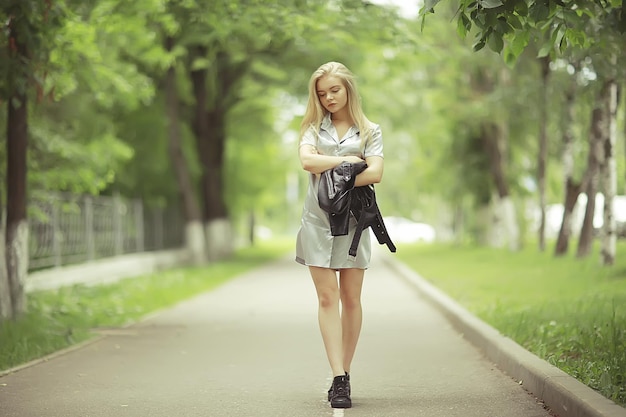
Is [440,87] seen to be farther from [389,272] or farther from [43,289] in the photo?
[43,289]

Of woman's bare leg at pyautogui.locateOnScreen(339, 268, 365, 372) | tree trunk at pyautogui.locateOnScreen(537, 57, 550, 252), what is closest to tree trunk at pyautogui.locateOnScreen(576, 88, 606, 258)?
tree trunk at pyautogui.locateOnScreen(537, 57, 550, 252)

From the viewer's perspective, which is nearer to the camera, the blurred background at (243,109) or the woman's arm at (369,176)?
the woman's arm at (369,176)

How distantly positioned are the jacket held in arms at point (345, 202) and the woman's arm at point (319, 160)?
35 millimetres

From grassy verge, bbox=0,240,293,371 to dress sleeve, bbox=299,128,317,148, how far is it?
12.0 feet

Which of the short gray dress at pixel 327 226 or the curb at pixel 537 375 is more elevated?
the short gray dress at pixel 327 226

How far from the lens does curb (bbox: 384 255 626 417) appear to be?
18.5 feet

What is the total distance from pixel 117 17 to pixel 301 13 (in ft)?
10.6

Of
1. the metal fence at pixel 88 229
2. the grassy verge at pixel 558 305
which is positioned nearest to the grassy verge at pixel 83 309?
the metal fence at pixel 88 229

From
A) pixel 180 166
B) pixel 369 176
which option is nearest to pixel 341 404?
pixel 369 176

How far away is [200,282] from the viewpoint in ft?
67.3

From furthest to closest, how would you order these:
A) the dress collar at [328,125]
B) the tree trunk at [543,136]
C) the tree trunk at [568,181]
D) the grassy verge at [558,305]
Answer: the tree trunk at [543,136]
the tree trunk at [568,181]
the grassy verge at [558,305]
the dress collar at [328,125]

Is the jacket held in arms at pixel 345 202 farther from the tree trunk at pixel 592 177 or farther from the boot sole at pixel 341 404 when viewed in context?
the tree trunk at pixel 592 177

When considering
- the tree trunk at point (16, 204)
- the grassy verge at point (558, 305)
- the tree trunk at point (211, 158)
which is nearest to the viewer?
the grassy verge at point (558, 305)

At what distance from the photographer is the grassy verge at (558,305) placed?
23.7 ft
